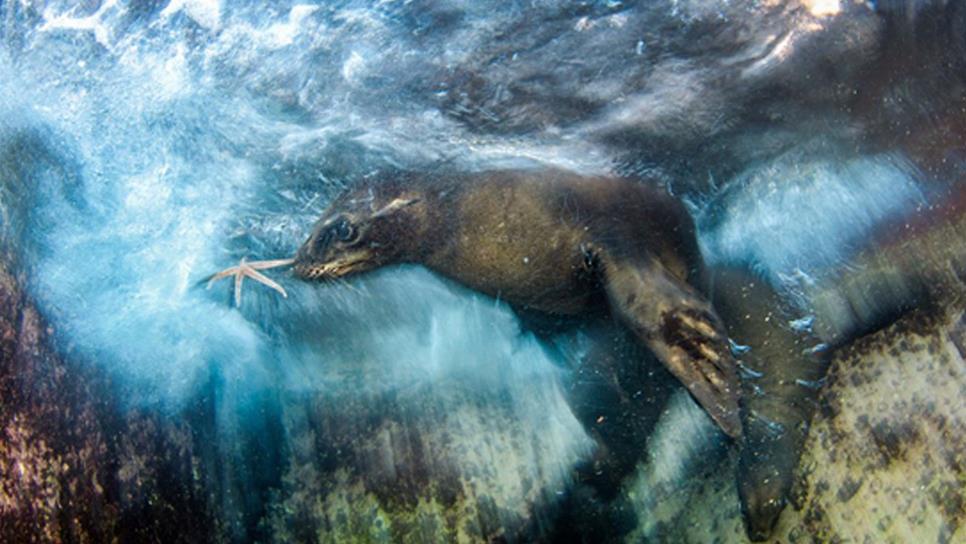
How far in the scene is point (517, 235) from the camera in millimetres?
4484

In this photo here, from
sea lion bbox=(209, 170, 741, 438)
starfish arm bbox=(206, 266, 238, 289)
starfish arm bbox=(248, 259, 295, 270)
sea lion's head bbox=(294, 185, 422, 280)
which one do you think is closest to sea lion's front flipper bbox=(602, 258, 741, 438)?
sea lion bbox=(209, 170, 741, 438)

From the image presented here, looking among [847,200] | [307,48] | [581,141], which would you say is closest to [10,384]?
[307,48]

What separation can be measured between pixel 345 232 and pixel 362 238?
13 centimetres

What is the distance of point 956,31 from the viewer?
14.7 feet

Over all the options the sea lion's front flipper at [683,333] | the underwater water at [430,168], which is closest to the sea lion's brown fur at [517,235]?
the sea lion's front flipper at [683,333]

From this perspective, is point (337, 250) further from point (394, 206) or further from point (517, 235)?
point (517, 235)

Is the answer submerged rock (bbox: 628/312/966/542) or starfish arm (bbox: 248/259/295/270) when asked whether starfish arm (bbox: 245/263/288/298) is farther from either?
submerged rock (bbox: 628/312/966/542)

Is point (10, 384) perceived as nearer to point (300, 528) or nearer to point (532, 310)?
point (300, 528)

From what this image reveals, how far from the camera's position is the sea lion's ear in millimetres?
4672

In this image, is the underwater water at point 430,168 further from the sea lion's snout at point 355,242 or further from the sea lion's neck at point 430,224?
the sea lion's snout at point 355,242

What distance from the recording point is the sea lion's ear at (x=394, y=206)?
4672mm

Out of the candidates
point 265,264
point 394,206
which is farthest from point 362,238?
point 265,264

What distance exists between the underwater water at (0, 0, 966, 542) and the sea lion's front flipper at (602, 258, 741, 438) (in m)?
1.23

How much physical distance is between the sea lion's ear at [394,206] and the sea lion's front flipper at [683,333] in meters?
1.63
